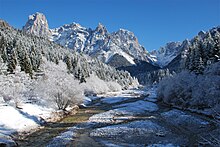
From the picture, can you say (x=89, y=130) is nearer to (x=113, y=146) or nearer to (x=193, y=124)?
(x=113, y=146)

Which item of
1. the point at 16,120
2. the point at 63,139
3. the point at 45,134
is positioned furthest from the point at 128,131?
the point at 16,120

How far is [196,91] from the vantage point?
45719 millimetres

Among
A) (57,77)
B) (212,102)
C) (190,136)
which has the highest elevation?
(57,77)

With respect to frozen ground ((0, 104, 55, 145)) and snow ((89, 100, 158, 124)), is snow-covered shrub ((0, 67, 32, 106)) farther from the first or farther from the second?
snow ((89, 100, 158, 124))

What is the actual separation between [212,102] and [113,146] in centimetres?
2449

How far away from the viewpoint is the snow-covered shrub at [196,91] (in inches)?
1604

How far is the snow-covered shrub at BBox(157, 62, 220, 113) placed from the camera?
40.7 meters

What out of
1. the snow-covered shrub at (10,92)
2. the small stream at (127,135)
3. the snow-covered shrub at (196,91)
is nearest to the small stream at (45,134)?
the small stream at (127,135)

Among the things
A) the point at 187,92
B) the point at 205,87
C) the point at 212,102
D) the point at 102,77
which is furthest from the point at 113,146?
the point at 102,77

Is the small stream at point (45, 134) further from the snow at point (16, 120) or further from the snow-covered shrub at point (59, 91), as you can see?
the snow-covered shrub at point (59, 91)

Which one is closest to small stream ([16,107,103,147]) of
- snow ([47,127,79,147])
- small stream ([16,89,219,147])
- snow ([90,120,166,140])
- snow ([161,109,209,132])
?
small stream ([16,89,219,147])

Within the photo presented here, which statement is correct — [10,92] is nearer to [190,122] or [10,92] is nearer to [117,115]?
[117,115]

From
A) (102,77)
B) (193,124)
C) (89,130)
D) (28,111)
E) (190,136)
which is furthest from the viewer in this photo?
(102,77)

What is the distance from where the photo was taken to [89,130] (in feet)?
102
